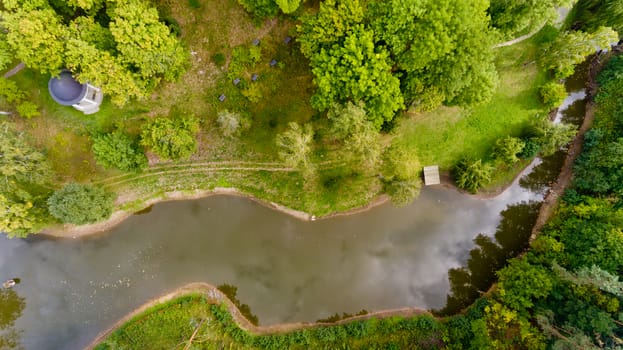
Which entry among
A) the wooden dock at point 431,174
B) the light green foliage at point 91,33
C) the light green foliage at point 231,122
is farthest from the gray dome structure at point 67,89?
the wooden dock at point 431,174

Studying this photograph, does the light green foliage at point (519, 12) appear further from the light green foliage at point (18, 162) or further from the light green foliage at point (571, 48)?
the light green foliage at point (18, 162)

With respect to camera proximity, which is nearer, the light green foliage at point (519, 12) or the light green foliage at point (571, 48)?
the light green foliage at point (519, 12)

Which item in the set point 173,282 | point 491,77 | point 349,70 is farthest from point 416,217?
point 173,282

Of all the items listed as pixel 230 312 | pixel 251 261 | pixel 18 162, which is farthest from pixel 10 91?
pixel 230 312

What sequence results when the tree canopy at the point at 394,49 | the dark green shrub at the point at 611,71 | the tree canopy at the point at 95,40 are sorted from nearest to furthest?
the tree canopy at the point at 394,49 → the tree canopy at the point at 95,40 → the dark green shrub at the point at 611,71

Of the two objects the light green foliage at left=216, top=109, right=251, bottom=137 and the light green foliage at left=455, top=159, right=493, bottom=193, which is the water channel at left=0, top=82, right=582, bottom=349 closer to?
the light green foliage at left=455, top=159, right=493, bottom=193

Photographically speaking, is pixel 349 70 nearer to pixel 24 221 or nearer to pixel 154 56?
pixel 154 56

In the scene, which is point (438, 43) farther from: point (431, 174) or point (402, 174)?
point (431, 174)
